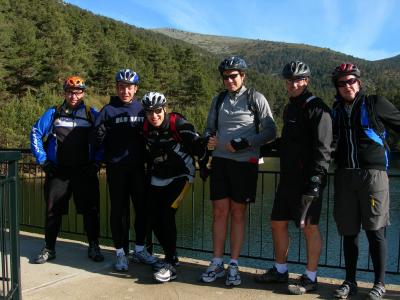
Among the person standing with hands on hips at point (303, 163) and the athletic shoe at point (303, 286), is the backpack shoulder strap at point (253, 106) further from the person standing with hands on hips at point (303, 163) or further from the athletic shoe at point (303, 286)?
the athletic shoe at point (303, 286)

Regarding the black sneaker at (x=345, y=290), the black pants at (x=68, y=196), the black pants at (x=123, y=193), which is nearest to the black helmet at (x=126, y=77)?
the black pants at (x=123, y=193)

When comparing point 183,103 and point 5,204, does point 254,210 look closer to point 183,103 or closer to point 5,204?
point 5,204

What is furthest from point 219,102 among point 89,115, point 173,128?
point 89,115

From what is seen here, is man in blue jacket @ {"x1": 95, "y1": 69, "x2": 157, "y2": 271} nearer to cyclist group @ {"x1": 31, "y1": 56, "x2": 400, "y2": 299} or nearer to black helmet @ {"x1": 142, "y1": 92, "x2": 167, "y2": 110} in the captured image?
cyclist group @ {"x1": 31, "y1": 56, "x2": 400, "y2": 299}

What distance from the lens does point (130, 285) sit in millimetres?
4117

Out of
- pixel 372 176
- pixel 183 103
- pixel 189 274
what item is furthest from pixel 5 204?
pixel 183 103

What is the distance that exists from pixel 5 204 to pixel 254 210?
18.3 m

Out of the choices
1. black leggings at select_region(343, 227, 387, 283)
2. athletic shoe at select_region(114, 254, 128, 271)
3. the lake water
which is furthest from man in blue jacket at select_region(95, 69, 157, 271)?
the lake water

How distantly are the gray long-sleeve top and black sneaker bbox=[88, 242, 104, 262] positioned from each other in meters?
1.75

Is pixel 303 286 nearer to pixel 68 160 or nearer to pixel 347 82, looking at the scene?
pixel 347 82

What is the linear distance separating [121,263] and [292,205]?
5.88 ft

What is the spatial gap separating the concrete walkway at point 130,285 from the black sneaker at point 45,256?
0.06 m

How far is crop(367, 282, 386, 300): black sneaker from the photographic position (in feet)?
12.0

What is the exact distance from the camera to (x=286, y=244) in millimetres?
4055
